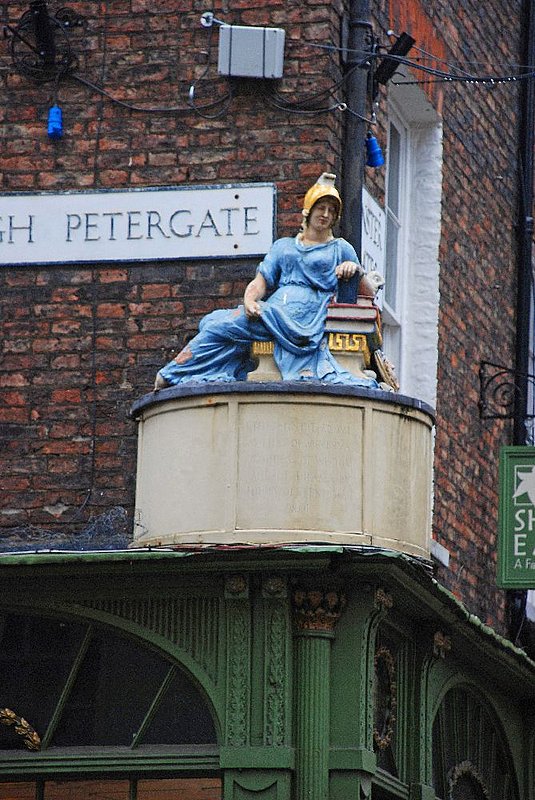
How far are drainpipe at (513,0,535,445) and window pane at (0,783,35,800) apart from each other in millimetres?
6508

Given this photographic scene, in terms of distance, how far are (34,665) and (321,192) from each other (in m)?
2.93

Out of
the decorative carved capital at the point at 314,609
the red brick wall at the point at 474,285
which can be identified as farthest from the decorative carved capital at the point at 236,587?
the red brick wall at the point at 474,285

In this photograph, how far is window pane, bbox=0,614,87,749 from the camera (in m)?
10.8

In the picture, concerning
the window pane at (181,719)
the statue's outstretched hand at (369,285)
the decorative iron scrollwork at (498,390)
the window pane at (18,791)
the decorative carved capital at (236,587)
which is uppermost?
the decorative iron scrollwork at (498,390)

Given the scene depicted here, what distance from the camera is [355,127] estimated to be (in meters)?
12.8

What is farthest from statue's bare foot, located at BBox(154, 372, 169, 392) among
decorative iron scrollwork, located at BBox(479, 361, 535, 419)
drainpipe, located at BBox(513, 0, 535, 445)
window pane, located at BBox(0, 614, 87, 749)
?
drainpipe, located at BBox(513, 0, 535, 445)

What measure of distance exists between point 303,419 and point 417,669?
1729mm

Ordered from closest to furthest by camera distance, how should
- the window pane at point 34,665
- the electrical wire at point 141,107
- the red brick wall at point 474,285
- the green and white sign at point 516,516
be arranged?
the window pane at point 34,665 → the electrical wire at point 141,107 → the green and white sign at point 516,516 → the red brick wall at point 474,285

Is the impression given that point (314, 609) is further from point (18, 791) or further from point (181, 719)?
point (18, 791)

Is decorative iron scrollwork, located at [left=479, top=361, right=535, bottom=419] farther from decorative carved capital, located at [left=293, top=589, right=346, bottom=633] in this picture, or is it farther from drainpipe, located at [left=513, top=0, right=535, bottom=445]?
decorative carved capital, located at [left=293, top=589, right=346, bottom=633]

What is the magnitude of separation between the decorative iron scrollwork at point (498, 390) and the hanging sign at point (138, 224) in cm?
323

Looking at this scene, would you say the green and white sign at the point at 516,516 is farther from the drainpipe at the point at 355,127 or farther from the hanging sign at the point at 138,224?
the hanging sign at the point at 138,224

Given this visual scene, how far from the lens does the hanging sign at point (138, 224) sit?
12.5 meters

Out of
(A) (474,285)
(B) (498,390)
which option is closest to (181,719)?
(A) (474,285)
